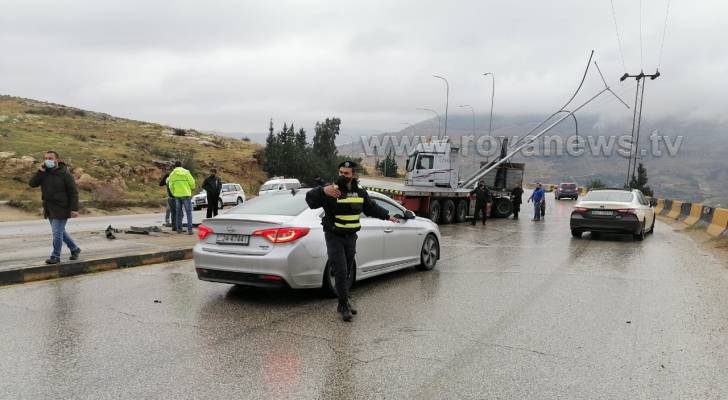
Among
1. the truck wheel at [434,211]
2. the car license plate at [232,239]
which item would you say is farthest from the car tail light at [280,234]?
the truck wheel at [434,211]

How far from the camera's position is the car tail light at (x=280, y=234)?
6.81 m

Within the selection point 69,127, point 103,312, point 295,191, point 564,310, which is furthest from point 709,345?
point 69,127

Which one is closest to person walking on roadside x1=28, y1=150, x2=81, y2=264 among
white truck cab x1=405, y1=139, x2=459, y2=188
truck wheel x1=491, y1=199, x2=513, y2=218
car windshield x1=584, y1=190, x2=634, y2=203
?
car windshield x1=584, y1=190, x2=634, y2=203

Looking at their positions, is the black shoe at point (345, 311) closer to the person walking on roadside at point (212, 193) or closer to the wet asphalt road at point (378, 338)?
the wet asphalt road at point (378, 338)

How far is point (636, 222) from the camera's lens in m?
14.9

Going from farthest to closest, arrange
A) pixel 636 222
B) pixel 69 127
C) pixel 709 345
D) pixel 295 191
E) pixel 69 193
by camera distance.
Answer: pixel 69 127, pixel 636 222, pixel 69 193, pixel 295 191, pixel 709 345

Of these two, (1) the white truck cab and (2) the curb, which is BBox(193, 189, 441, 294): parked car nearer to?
(2) the curb

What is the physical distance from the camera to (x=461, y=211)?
22219 mm

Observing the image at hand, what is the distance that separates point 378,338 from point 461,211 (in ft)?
55.8

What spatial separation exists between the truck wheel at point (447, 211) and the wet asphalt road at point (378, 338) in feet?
38.1

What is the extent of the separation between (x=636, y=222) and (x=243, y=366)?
13.0 metres

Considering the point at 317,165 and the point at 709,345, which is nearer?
the point at 709,345

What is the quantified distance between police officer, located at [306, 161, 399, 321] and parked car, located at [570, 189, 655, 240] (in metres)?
10.8

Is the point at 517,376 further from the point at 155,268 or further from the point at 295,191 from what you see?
the point at 155,268
